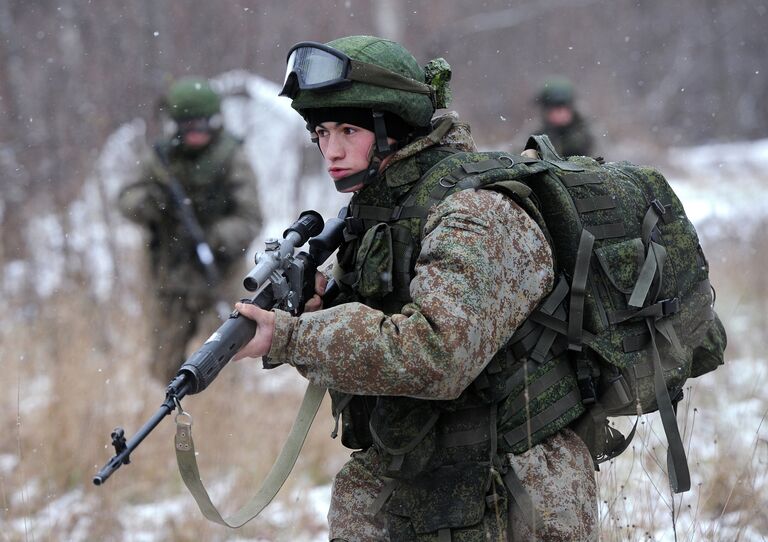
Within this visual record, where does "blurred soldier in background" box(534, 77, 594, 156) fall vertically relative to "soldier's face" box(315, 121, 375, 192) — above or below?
above

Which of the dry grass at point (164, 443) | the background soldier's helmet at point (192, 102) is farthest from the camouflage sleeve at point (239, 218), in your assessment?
the dry grass at point (164, 443)

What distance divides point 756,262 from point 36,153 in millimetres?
7256

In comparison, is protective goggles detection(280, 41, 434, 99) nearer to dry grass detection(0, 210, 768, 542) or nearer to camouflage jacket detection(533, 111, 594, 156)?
dry grass detection(0, 210, 768, 542)

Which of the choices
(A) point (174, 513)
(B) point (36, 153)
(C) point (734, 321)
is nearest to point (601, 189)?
(A) point (174, 513)

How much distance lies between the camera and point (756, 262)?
8.72 meters

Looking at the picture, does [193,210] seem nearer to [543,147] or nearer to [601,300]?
[543,147]

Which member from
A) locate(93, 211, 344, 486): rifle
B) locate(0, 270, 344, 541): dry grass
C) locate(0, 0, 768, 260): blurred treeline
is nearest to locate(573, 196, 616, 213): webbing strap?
locate(93, 211, 344, 486): rifle

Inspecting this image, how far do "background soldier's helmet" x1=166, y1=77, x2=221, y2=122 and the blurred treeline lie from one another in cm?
133

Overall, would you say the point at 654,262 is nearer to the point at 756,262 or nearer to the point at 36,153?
the point at 756,262

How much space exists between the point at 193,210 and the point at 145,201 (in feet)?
1.15

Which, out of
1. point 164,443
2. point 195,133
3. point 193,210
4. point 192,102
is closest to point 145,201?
point 193,210

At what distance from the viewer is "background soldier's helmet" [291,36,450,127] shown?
92.7 inches

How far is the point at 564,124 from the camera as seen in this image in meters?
7.26

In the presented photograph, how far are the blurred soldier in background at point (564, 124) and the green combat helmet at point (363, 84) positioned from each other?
4883 millimetres
